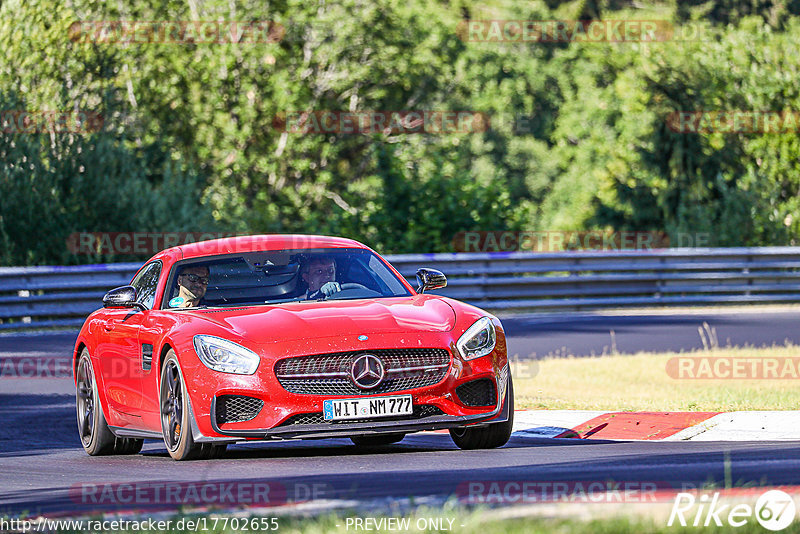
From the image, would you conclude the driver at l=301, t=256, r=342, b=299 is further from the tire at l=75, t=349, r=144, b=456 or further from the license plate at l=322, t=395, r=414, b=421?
the tire at l=75, t=349, r=144, b=456

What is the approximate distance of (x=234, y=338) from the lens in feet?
28.7

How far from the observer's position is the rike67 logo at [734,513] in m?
5.48

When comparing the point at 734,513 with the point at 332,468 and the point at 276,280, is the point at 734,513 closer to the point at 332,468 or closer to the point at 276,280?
the point at 332,468

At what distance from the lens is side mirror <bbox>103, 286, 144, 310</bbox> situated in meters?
9.84

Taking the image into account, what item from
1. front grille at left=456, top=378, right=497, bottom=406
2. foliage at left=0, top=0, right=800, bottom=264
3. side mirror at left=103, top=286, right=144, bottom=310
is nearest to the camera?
front grille at left=456, top=378, right=497, bottom=406

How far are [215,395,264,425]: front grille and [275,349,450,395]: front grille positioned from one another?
245mm

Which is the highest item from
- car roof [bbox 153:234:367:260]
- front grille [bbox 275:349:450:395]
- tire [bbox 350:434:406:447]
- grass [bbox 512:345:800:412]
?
car roof [bbox 153:234:367:260]

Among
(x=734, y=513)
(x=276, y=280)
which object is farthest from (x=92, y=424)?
(x=734, y=513)

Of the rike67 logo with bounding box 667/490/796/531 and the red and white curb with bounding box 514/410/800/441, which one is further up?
the rike67 logo with bounding box 667/490/796/531

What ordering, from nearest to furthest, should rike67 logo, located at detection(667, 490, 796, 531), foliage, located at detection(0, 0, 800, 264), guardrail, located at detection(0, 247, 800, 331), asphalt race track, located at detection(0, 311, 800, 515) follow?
rike67 logo, located at detection(667, 490, 796, 531) < asphalt race track, located at detection(0, 311, 800, 515) < guardrail, located at detection(0, 247, 800, 331) < foliage, located at detection(0, 0, 800, 264)

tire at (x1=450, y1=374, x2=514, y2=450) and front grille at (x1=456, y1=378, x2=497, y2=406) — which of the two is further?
tire at (x1=450, y1=374, x2=514, y2=450)

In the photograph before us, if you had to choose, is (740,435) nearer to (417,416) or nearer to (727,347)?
(417,416)

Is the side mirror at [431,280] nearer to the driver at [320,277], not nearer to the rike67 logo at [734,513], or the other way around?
the driver at [320,277]

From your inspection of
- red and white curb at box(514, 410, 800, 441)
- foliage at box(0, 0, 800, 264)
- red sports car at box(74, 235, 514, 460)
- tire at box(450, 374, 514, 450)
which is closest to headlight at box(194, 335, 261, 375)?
red sports car at box(74, 235, 514, 460)
